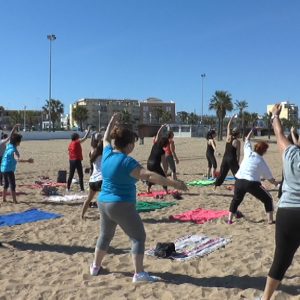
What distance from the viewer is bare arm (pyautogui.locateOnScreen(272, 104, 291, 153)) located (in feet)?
14.0

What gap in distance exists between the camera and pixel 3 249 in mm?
6707

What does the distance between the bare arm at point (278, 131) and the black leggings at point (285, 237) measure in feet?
1.99

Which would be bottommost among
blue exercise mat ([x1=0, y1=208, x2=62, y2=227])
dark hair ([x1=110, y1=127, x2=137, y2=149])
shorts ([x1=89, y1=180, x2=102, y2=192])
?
blue exercise mat ([x1=0, y1=208, x2=62, y2=227])

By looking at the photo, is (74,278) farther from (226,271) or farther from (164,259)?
(226,271)

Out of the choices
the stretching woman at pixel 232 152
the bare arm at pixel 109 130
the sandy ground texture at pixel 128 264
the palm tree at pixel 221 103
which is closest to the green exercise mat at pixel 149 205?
the sandy ground texture at pixel 128 264

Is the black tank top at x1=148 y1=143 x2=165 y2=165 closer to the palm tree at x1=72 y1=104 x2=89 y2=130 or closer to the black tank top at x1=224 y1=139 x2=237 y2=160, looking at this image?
the black tank top at x1=224 y1=139 x2=237 y2=160

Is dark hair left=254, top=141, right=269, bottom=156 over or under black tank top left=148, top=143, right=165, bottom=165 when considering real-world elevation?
over

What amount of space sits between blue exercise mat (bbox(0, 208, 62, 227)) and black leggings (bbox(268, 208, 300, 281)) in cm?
560

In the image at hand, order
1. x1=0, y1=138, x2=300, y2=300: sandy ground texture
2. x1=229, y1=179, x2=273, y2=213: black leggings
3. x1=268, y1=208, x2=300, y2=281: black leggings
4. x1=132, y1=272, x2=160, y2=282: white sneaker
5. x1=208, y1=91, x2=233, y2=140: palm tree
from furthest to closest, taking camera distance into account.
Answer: x1=208, y1=91, x2=233, y2=140: palm tree
x1=229, y1=179, x2=273, y2=213: black leggings
x1=132, y1=272, x2=160, y2=282: white sneaker
x1=0, y1=138, x2=300, y2=300: sandy ground texture
x1=268, y1=208, x2=300, y2=281: black leggings

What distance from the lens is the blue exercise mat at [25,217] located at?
27.9 ft

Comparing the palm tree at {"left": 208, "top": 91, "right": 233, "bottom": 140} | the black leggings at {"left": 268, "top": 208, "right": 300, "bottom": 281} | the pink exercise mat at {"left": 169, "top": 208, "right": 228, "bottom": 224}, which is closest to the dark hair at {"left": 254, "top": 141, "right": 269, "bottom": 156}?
the pink exercise mat at {"left": 169, "top": 208, "right": 228, "bottom": 224}

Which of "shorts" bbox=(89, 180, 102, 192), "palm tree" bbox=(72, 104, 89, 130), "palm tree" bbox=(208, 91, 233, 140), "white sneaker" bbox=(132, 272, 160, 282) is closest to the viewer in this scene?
"white sneaker" bbox=(132, 272, 160, 282)

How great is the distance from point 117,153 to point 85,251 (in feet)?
7.41

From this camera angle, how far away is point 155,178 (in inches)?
174
